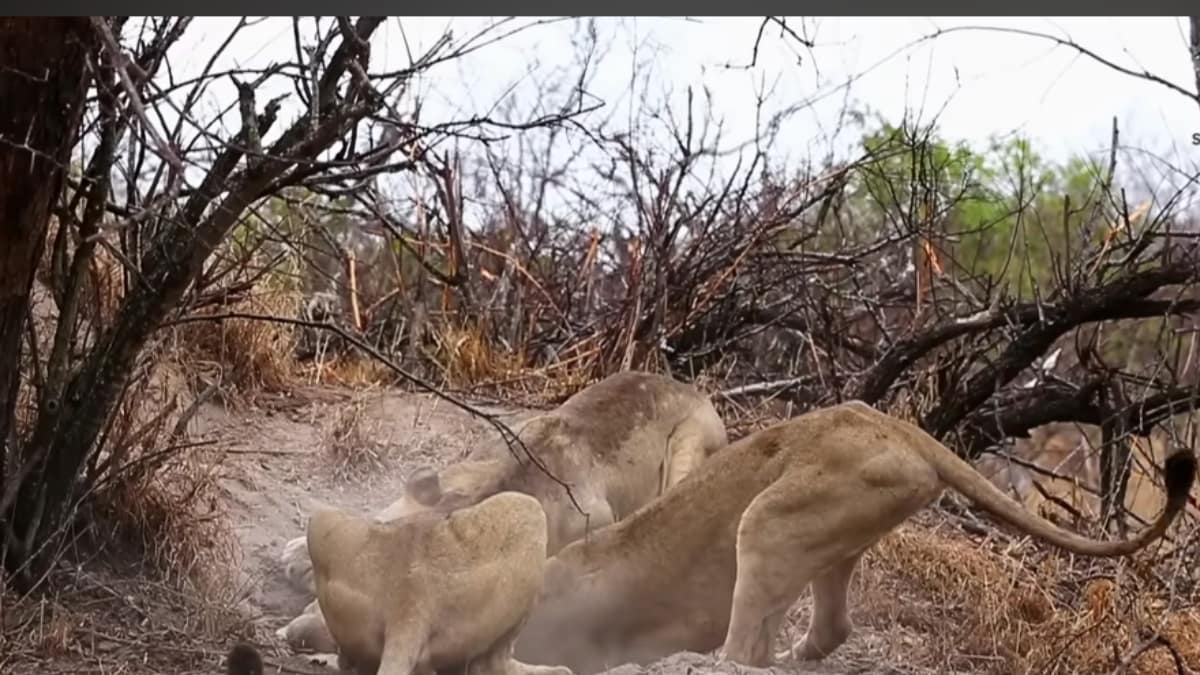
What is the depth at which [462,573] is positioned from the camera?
267cm

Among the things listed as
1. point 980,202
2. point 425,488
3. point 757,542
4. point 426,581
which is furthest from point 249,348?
point 980,202

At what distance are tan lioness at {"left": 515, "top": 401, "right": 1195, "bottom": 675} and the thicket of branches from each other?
0.65m

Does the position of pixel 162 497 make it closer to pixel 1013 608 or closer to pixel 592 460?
pixel 592 460

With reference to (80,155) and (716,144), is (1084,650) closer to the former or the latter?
(716,144)

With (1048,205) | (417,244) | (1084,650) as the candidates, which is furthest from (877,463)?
(1048,205)

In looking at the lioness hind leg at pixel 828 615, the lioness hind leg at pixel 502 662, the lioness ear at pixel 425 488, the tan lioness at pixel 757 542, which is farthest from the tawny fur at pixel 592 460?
the lioness hind leg at pixel 828 615

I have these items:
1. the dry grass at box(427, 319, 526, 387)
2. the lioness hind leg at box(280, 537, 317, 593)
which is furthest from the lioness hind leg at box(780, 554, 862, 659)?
the dry grass at box(427, 319, 526, 387)

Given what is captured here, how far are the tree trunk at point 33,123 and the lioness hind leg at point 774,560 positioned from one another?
1211mm

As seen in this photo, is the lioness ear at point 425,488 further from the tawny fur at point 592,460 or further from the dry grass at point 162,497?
the dry grass at point 162,497

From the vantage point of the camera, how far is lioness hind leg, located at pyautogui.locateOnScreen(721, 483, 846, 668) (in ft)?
9.29

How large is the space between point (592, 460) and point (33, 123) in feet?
3.89

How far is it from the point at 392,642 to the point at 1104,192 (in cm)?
208

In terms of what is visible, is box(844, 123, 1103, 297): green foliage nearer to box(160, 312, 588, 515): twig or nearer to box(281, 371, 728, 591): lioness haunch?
box(281, 371, 728, 591): lioness haunch

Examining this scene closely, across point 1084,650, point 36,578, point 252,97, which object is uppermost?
point 252,97
